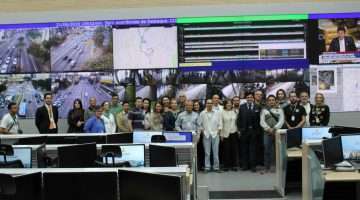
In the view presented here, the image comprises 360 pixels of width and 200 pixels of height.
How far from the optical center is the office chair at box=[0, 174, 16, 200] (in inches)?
132

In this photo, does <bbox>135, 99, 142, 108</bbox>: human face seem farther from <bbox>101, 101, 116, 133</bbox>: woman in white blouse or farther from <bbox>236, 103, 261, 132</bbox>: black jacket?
<bbox>236, 103, 261, 132</bbox>: black jacket

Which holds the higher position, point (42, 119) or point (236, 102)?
point (236, 102)

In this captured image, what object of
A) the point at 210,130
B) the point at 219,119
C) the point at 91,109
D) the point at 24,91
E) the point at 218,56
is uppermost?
the point at 218,56

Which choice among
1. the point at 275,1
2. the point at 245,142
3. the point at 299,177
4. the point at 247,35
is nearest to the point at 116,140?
the point at 299,177

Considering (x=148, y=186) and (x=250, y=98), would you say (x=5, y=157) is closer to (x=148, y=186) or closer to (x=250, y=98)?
(x=148, y=186)

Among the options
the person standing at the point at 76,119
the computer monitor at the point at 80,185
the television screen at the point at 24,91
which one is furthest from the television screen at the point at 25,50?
the computer monitor at the point at 80,185

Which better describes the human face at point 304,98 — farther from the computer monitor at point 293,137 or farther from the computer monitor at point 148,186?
the computer monitor at point 148,186

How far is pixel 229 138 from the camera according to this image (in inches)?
418

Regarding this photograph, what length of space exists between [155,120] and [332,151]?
14.9ft

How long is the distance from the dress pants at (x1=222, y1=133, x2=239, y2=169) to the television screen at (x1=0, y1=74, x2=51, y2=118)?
4.26m

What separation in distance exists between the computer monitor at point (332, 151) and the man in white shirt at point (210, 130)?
4208 millimetres

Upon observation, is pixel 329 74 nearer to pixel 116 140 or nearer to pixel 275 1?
pixel 275 1

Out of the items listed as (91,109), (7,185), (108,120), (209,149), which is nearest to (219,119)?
(209,149)

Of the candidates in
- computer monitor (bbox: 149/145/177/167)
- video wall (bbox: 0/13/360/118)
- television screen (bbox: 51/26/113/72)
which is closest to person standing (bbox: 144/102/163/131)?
video wall (bbox: 0/13/360/118)
